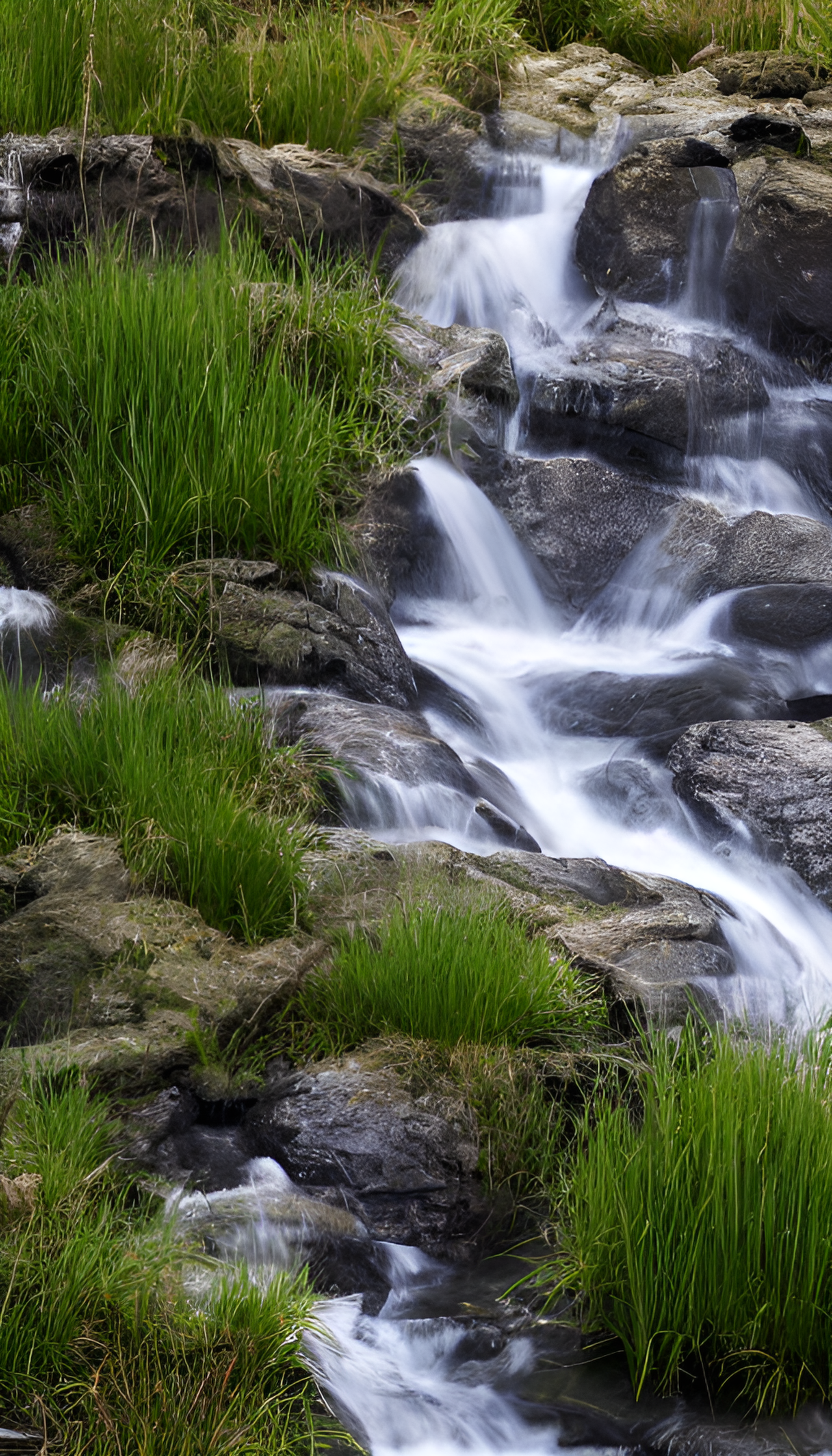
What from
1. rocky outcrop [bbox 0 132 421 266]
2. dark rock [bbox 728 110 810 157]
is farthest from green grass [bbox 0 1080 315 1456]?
dark rock [bbox 728 110 810 157]

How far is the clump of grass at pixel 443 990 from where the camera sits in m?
3.03

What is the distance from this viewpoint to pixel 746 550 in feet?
20.3

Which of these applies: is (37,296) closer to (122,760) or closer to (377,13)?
(122,760)

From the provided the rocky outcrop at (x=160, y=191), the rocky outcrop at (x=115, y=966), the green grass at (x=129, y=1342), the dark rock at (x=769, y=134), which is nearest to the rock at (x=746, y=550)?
the rocky outcrop at (x=160, y=191)

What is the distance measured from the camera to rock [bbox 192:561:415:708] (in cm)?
454

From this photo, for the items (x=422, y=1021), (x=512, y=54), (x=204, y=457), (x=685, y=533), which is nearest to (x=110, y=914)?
(x=422, y=1021)

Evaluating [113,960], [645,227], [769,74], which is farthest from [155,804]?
[769,74]

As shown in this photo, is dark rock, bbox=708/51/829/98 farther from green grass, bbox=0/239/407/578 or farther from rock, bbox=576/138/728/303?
green grass, bbox=0/239/407/578

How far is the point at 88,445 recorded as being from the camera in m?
4.72

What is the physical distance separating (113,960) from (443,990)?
2.64 ft

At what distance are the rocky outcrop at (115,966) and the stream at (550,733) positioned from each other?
42 cm

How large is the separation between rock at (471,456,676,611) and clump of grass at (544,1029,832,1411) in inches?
157

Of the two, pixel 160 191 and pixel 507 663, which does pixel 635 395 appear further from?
pixel 160 191

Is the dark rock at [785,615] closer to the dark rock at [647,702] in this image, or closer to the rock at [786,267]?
the dark rock at [647,702]
